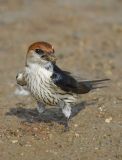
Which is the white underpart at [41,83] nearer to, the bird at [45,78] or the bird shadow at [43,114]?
the bird at [45,78]

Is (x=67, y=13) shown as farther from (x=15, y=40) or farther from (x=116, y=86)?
(x=116, y=86)

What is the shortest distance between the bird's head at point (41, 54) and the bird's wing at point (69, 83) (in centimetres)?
19

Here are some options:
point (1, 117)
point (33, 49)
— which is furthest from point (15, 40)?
point (33, 49)

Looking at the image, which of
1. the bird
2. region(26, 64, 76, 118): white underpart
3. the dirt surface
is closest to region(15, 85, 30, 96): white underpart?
the dirt surface

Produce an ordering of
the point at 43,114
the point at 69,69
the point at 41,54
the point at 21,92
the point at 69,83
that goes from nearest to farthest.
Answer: the point at 41,54 → the point at 69,83 → the point at 43,114 → the point at 21,92 → the point at 69,69

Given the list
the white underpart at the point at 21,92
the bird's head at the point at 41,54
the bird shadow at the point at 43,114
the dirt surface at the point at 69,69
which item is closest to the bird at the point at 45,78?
the bird's head at the point at 41,54

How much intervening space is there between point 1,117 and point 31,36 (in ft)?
15.8

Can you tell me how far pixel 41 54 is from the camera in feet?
24.6

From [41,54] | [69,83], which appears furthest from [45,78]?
[69,83]

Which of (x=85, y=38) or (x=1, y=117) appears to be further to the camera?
(x=85, y=38)

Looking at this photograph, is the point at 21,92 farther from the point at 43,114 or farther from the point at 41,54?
the point at 41,54

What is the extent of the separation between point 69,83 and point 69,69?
306cm

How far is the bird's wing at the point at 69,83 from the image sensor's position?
7.61 m

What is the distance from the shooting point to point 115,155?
7.09 m
